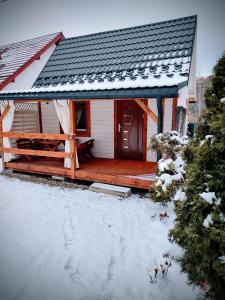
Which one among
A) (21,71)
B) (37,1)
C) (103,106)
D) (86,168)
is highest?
(37,1)

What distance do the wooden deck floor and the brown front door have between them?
1.43 feet

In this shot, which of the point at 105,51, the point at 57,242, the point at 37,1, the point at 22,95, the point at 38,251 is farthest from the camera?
the point at 37,1

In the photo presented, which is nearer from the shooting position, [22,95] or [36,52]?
[22,95]

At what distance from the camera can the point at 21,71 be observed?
9.02 m

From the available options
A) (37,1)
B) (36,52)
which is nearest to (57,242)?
(36,52)

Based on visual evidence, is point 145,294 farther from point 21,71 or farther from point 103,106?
point 21,71

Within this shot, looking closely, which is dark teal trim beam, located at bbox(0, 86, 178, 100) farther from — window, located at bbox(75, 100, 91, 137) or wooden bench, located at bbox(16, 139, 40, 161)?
window, located at bbox(75, 100, 91, 137)

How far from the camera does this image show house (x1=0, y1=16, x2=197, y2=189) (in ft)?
19.3

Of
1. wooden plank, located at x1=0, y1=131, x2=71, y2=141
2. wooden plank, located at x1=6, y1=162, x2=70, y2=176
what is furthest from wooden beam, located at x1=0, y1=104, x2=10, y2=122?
wooden plank, located at x1=6, y1=162, x2=70, y2=176

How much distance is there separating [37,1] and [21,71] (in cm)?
5427

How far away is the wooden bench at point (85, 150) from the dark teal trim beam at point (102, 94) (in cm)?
199

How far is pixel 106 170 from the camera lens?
6.52 m

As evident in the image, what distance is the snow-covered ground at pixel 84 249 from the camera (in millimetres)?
2717

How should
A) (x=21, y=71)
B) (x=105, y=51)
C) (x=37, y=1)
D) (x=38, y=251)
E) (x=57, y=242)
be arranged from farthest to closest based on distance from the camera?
(x=37, y=1)
(x=21, y=71)
(x=105, y=51)
(x=57, y=242)
(x=38, y=251)
